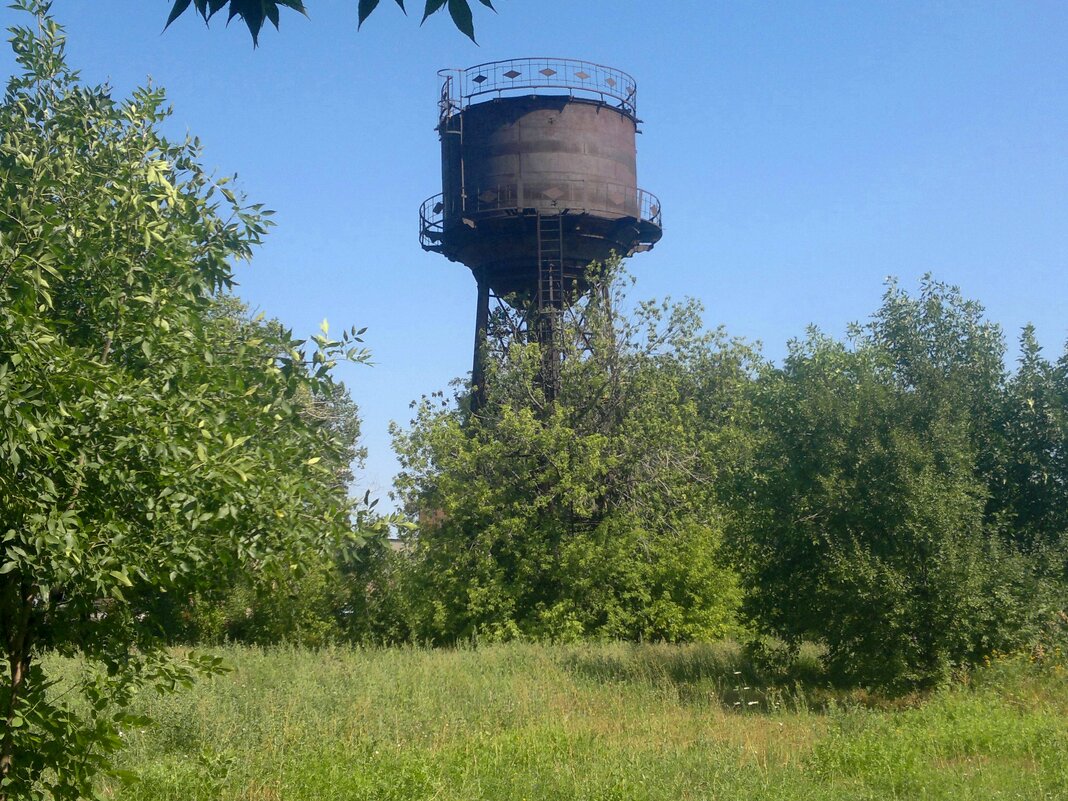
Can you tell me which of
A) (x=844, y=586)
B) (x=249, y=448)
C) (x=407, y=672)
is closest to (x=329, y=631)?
(x=407, y=672)

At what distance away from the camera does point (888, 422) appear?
1644 centimetres

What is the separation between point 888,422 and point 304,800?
10.9m

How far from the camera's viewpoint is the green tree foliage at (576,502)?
25.7 meters

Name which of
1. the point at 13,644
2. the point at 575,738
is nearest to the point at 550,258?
the point at 575,738

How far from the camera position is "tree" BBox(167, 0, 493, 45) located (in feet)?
11.7

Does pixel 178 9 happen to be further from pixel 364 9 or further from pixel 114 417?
pixel 114 417

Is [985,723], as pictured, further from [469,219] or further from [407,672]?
[469,219]

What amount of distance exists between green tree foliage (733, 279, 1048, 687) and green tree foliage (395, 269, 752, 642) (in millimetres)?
7581

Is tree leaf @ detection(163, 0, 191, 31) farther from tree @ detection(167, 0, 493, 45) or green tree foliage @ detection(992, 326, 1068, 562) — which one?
green tree foliage @ detection(992, 326, 1068, 562)

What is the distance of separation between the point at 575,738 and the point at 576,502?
13.8m

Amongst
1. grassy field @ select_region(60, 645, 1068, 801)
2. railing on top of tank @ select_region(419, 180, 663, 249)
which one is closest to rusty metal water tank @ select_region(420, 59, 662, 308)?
railing on top of tank @ select_region(419, 180, 663, 249)

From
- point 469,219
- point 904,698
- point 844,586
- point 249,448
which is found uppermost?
point 469,219

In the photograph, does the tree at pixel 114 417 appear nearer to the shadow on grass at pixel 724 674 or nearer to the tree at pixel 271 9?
the tree at pixel 271 9

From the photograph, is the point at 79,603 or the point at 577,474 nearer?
the point at 79,603
